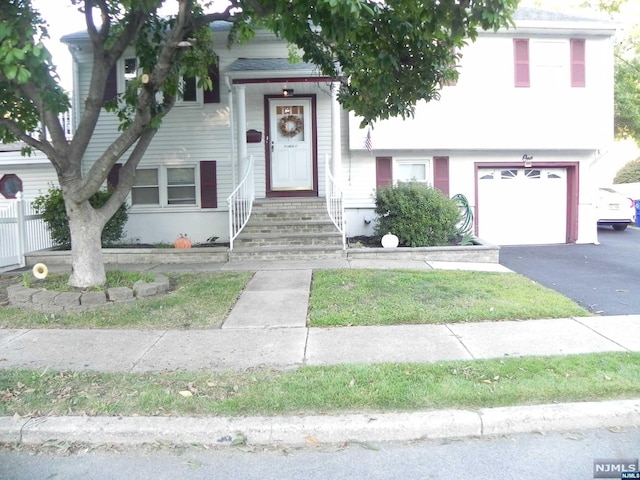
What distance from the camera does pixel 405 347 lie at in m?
5.25

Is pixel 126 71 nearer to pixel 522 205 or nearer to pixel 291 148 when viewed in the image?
pixel 291 148

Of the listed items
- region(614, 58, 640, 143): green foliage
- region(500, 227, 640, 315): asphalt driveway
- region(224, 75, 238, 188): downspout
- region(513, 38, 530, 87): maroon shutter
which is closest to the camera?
region(500, 227, 640, 315): asphalt driveway

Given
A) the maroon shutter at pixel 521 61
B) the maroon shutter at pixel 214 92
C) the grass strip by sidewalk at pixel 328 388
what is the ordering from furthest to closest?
the maroon shutter at pixel 521 61 → the maroon shutter at pixel 214 92 → the grass strip by sidewalk at pixel 328 388

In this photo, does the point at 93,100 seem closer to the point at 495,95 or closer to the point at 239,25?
the point at 239,25

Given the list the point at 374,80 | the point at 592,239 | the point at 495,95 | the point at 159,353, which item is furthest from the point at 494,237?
the point at 159,353

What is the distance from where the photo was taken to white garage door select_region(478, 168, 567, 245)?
13523 mm

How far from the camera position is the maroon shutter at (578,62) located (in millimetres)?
12836

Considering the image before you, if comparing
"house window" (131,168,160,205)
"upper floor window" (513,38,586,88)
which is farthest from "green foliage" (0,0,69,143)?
"upper floor window" (513,38,586,88)

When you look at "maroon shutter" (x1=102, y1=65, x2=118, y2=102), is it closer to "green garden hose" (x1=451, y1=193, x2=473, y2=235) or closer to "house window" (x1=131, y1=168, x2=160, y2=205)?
"house window" (x1=131, y1=168, x2=160, y2=205)

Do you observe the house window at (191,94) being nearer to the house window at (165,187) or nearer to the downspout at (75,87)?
the house window at (165,187)

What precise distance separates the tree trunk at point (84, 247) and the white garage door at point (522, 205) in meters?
9.66

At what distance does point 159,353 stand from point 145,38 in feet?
18.4

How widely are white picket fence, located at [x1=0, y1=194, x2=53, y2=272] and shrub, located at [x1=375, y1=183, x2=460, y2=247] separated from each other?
749 centimetres

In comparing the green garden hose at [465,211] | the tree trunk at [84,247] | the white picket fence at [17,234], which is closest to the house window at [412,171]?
the green garden hose at [465,211]
